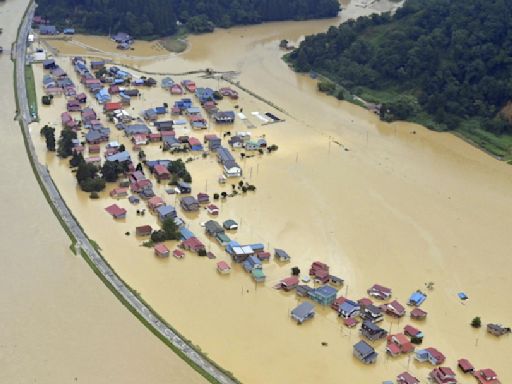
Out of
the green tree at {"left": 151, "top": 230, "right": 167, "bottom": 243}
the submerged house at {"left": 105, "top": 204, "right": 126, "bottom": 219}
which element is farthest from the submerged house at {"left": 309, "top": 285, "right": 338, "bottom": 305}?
the submerged house at {"left": 105, "top": 204, "right": 126, "bottom": 219}

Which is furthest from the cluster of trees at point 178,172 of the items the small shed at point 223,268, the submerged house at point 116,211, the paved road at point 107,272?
the small shed at point 223,268

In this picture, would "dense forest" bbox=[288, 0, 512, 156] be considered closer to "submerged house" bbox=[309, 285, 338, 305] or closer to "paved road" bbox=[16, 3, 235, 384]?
"submerged house" bbox=[309, 285, 338, 305]

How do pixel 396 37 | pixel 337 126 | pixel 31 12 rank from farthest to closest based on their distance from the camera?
pixel 31 12
pixel 396 37
pixel 337 126

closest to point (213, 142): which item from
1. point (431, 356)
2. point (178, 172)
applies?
point (178, 172)

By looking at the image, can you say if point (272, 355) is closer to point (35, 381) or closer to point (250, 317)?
point (250, 317)

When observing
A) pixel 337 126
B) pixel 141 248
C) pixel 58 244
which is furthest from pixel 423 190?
pixel 58 244

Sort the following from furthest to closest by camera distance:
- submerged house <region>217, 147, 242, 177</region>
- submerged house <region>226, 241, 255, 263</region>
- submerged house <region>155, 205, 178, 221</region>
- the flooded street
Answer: submerged house <region>217, 147, 242, 177</region>, submerged house <region>155, 205, 178, 221</region>, submerged house <region>226, 241, 255, 263</region>, the flooded street

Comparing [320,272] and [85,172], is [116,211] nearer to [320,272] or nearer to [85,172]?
[85,172]
